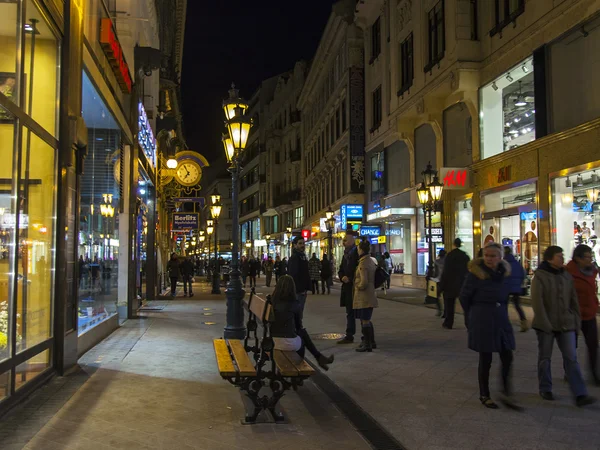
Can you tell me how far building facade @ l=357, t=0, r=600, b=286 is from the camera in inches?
655

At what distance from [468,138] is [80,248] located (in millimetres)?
17305

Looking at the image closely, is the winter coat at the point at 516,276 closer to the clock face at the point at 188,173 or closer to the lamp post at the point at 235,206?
the lamp post at the point at 235,206

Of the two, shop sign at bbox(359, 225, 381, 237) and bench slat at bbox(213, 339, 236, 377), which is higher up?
shop sign at bbox(359, 225, 381, 237)

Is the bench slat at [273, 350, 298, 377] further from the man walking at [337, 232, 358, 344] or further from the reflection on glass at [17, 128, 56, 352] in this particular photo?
the man walking at [337, 232, 358, 344]

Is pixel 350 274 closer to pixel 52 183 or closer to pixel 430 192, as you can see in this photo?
pixel 52 183

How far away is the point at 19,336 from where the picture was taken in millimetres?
6730

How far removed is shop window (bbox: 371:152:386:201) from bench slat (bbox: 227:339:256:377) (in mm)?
27956

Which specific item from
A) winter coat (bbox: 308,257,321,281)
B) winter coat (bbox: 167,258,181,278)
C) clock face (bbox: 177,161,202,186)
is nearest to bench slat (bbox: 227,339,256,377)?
clock face (bbox: 177,161,202,186)

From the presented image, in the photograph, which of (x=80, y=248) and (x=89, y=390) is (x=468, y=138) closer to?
(x=80, y=248)

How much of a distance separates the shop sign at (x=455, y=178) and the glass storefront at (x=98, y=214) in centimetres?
1232

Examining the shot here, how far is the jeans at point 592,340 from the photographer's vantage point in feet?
23.6

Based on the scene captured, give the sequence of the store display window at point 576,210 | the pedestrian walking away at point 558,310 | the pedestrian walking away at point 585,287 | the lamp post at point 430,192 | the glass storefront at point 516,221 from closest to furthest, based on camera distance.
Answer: the pedestrian walking away at point 558,310 < the pedestrian walking away at point 585,287 < the store display window at point 576,210 < the glass storefront at point 516,221 < the lamp post at point 430,192

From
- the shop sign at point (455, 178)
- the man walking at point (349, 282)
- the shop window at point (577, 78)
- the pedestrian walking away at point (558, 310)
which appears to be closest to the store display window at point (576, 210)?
the shop window at point (577, 78)

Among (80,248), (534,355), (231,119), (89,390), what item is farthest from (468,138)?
(89,390)
